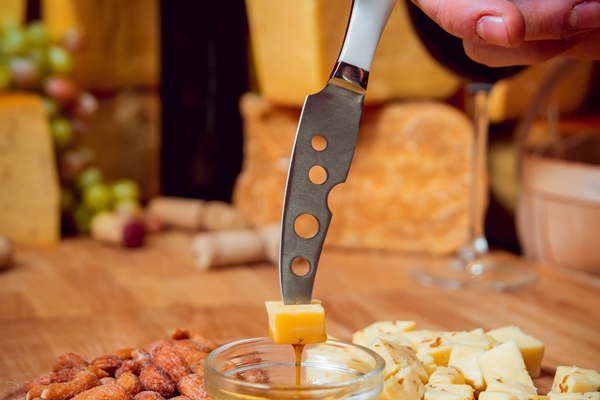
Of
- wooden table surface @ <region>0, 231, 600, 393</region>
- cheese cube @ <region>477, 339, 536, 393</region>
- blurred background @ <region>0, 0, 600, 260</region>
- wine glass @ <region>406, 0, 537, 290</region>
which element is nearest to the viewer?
cheese cube @ <region>477, 339, 536, 393</region>

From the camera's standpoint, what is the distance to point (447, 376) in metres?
0.64

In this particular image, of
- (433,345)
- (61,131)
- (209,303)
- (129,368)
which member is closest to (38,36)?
(61,131)

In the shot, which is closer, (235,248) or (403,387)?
(403,387)

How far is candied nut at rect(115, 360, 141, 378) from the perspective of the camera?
67cm

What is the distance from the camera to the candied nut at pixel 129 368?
671 millimetres

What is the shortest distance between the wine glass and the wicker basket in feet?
0.21

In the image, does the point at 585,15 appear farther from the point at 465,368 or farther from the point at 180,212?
the point at 180,212

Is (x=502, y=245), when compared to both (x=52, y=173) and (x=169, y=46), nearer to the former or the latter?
(x=169, y=46)

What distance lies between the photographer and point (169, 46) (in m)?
1.59

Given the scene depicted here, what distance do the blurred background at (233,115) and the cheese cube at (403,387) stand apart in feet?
2.71

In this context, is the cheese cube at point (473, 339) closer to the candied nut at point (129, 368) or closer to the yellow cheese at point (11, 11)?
the candied nut at point (129, 368)

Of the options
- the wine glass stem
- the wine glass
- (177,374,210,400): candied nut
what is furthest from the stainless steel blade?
the wine glass stem

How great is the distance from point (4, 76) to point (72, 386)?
99 centimetres

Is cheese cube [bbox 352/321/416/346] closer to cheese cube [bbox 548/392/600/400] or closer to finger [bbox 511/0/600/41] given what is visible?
cheese cube [bbox 548/392/600/400]
